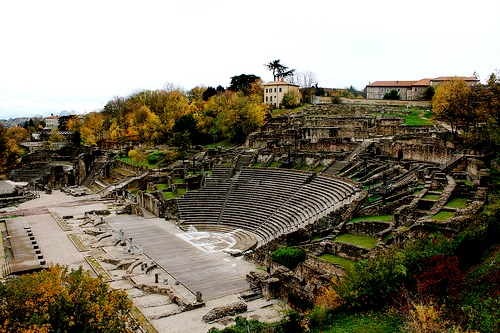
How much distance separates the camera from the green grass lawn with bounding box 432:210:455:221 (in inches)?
836

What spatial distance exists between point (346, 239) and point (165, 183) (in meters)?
27.5

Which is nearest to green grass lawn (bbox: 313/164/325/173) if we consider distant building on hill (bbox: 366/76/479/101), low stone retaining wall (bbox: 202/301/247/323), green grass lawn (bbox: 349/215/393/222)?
green grass lawn (bbox: 349/215/393/222)

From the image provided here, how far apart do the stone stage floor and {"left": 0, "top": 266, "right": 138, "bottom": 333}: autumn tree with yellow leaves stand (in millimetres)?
9412

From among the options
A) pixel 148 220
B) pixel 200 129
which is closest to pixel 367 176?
pixel 148 220

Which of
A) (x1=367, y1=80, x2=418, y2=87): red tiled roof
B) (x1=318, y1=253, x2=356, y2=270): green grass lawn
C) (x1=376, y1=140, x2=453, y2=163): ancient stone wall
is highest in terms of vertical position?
(x1=367, y1=80, x2=418, y2=87): red tiled roof

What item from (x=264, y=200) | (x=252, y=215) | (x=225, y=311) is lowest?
(x=225, y=311)

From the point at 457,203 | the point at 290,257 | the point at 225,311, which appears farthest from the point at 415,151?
the point at 225,311

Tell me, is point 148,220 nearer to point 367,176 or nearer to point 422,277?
point 367,176

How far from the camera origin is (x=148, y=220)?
134 ft

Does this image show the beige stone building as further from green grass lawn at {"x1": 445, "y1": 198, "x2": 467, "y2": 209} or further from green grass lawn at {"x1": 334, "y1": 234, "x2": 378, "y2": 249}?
green grass lawn at {"x1": 445, "y1": 198, "x2": 467, "y2": 209}

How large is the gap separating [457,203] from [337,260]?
7726 mm

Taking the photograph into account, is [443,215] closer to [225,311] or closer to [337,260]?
[337,260]

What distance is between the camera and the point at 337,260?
22.7 meters

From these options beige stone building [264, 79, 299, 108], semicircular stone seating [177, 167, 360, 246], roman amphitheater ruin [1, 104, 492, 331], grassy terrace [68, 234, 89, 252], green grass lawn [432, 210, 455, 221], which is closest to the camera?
green grass lawn [432, 210, 455, 221]
